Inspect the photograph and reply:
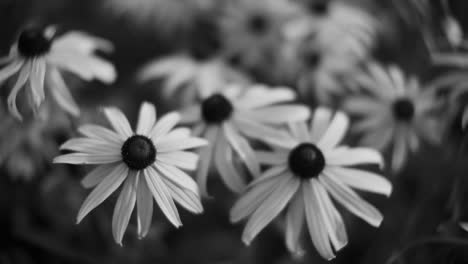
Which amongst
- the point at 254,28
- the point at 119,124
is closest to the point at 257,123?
the point at 119,124

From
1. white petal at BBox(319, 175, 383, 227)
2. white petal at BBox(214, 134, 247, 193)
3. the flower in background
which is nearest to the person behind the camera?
white petal at BBox(319, 175, 383, 227)

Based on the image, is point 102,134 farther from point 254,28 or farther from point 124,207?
point 254,28

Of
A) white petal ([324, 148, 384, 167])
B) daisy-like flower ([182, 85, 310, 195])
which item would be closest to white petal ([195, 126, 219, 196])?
daisy-like flower ([182, 85, 310, 195])

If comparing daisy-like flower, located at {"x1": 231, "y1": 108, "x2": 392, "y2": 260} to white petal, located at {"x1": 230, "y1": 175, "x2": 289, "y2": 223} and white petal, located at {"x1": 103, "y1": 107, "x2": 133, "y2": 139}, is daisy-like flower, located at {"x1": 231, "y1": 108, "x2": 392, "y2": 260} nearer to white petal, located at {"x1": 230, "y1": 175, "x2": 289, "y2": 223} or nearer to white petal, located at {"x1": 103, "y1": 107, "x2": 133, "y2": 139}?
white petal, located at {"x1": 230, "y1": 175, "x2": 289, "y2": 223}

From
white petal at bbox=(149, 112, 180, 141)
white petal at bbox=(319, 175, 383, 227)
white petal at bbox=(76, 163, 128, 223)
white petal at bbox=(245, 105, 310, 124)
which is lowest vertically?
white petal at bbox=(319, 175, 383, 227)

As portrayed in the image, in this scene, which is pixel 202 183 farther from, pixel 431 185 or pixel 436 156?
pixel 436 156

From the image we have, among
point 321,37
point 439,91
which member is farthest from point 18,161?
point 439,91
